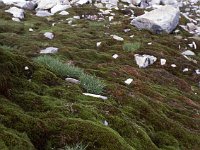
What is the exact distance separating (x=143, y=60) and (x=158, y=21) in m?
9.89

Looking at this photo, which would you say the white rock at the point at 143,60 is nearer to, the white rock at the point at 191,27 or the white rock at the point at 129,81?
the white rock at the point at 129,81

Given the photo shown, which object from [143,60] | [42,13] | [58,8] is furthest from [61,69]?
[58,8]

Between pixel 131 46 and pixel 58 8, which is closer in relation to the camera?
pixel 131 46

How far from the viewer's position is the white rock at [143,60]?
18.8 m

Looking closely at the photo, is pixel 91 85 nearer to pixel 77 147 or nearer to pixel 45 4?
pixel 77 147

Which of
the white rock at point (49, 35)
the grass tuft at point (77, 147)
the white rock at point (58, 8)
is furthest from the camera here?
the white rock at point (58, 8)

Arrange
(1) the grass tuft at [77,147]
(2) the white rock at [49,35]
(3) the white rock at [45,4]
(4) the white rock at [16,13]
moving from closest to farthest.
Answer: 1. (1) the grass tuft at [77,147]
2. (2) the white rock at [49,35]
3. (4) the white rock at [16,13]
4. (3) the white rock at [45,4]

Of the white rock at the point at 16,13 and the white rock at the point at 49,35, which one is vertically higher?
the white rock at the point at 49,35

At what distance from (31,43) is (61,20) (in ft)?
35.7

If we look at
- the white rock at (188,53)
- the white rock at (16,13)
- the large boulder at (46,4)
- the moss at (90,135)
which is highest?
the moss at (90,135)

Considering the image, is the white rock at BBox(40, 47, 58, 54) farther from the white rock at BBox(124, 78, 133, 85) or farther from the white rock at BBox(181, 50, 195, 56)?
the white rock at BBox(181, 50, 195, 56)

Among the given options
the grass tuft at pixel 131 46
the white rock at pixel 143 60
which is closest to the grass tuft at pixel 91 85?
the white rock at pixel 143 60

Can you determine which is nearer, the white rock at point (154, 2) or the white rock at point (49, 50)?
the white rock at point (49, 50)

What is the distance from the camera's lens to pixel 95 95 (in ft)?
33.2
